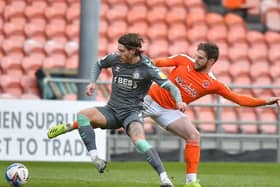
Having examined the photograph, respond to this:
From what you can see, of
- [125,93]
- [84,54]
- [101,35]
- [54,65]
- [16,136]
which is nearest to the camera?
[125,93]

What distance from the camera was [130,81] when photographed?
37.6ft

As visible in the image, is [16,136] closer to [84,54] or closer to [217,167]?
[84,54]

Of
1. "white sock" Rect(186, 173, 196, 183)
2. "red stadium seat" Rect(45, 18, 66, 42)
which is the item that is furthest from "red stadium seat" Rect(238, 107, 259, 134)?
"white sock" Rect(186, 173, 196, 183)

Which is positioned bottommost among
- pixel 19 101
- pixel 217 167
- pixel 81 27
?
pixel 217 167

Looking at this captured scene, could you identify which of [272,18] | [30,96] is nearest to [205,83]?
[30,96]

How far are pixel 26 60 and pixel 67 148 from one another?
4.97m

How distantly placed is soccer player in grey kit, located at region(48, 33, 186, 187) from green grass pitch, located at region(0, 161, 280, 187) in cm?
106

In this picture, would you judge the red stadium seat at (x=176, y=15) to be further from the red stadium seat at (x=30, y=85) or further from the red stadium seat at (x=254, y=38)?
the red stadium seat at (x=30, y=85)

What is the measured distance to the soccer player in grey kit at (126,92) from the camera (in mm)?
11258

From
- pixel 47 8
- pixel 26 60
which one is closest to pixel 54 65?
pixel 26 60

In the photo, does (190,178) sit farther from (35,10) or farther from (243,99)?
(35,10)

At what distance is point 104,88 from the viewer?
1967cm

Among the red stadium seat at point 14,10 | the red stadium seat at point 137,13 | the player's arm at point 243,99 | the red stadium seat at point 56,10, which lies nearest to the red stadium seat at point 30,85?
the red stadium seat at point 14,10

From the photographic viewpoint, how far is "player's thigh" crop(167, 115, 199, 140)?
12031 millimetres
